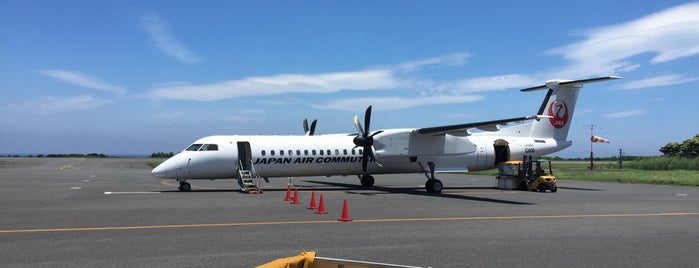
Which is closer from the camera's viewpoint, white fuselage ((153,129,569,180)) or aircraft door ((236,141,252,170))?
white fuselage ((153,129,569,180))

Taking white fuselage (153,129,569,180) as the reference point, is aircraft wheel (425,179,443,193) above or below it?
below

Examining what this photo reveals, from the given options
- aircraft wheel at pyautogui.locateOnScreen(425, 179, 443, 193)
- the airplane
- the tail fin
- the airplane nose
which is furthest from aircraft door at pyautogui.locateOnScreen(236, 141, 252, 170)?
the tail fin

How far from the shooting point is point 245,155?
24.9m

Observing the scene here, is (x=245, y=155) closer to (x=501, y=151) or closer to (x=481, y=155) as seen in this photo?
(x=481, y=155)

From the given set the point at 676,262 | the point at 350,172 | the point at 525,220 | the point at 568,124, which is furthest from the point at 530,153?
the point at 676,262

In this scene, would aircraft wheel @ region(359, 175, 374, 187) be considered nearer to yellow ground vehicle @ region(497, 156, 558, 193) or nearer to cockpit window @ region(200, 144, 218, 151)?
yellow ground vehicle @ region(497, 156, 558, 193)

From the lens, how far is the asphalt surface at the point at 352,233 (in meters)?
8.81

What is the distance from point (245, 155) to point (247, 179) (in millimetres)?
1303

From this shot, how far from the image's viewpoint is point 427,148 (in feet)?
85.6

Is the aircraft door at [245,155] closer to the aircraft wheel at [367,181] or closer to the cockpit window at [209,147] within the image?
the cockpit window at [209,147]

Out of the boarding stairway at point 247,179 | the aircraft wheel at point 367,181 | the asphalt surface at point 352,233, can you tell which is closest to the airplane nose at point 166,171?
the boarding stairway at point 247,179

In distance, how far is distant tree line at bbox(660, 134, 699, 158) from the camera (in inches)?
3093

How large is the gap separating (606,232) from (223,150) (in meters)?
16.9

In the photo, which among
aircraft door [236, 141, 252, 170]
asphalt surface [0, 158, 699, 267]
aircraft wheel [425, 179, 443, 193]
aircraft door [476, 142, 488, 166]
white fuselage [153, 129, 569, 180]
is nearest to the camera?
asphalt surface [0, 158, 699, 267]
